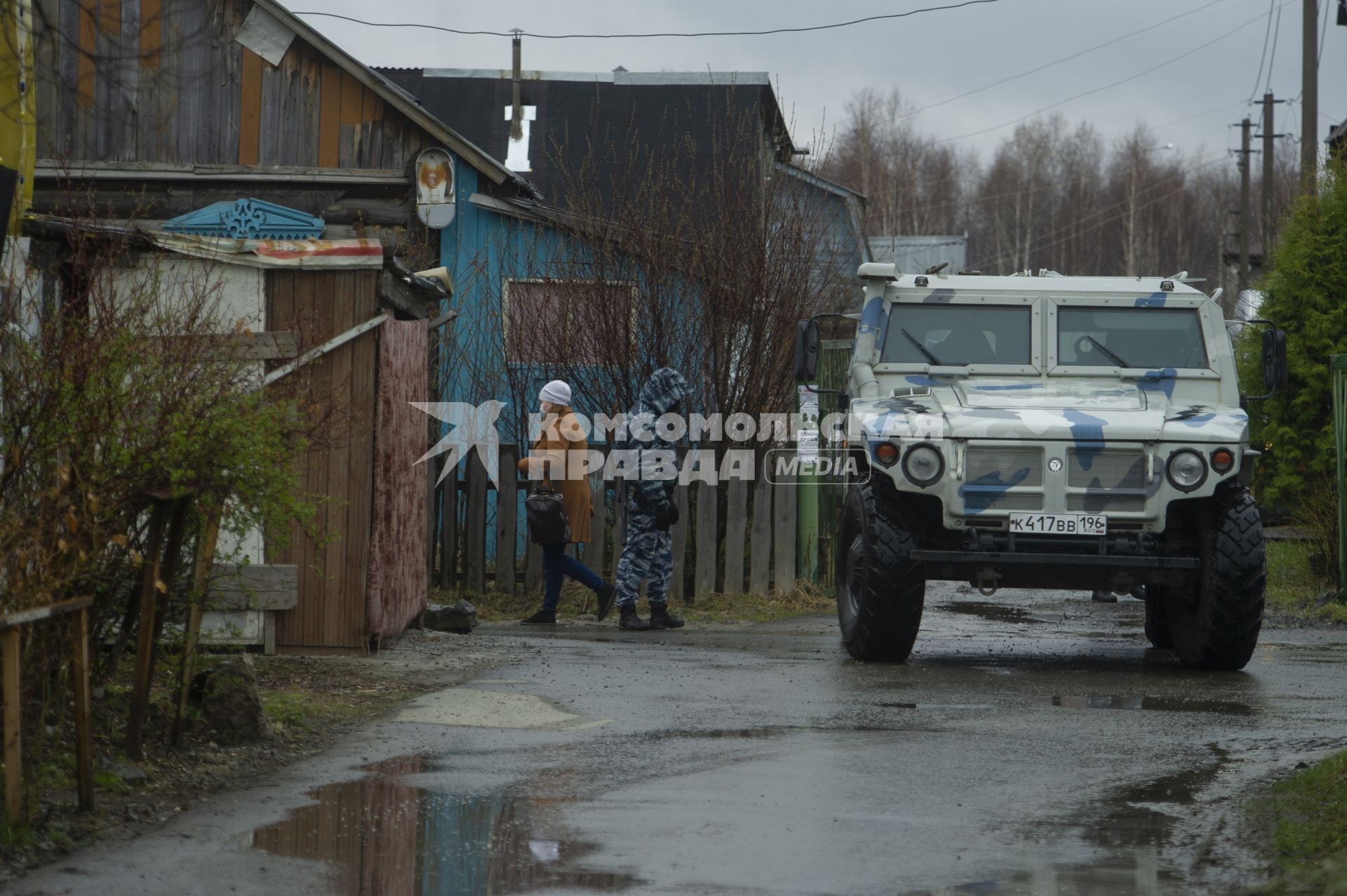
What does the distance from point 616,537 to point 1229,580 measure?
18.6 feet

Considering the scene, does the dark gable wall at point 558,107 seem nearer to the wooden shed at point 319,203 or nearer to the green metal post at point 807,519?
the wooden shed at point 319,203

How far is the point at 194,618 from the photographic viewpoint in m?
6.52

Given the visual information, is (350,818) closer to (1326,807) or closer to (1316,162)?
(1326,807)

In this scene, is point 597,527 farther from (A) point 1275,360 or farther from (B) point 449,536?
(A) point 1275,360

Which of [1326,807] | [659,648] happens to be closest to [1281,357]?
[659,648]

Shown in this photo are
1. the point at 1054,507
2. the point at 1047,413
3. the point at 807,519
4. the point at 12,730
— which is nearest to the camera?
the point at 12,730

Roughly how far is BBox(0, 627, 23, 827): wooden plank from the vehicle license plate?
6.01m

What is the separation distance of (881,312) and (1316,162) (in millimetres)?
9130

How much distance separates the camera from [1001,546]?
9.60 meters

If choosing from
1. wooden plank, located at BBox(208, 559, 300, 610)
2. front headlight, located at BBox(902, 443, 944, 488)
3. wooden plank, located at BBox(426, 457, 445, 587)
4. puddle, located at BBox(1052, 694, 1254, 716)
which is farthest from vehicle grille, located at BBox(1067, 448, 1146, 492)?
wooden plank, located at BBox(426, 457, 445, 587)

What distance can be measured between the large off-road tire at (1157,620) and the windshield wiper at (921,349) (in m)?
2.03

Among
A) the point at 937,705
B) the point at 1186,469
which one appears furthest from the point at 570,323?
the point at 937,705

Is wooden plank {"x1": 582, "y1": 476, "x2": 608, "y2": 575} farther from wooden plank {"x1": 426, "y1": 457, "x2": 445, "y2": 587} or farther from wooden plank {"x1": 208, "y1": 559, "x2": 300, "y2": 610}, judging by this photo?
wooden plank {"x1": 208, "y1": 559, "x2": 300, "y2": 610}

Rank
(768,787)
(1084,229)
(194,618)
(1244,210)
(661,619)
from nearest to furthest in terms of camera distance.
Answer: (768,787) < (194,618) < (661,619) < (1244,210) < (1084,229)
